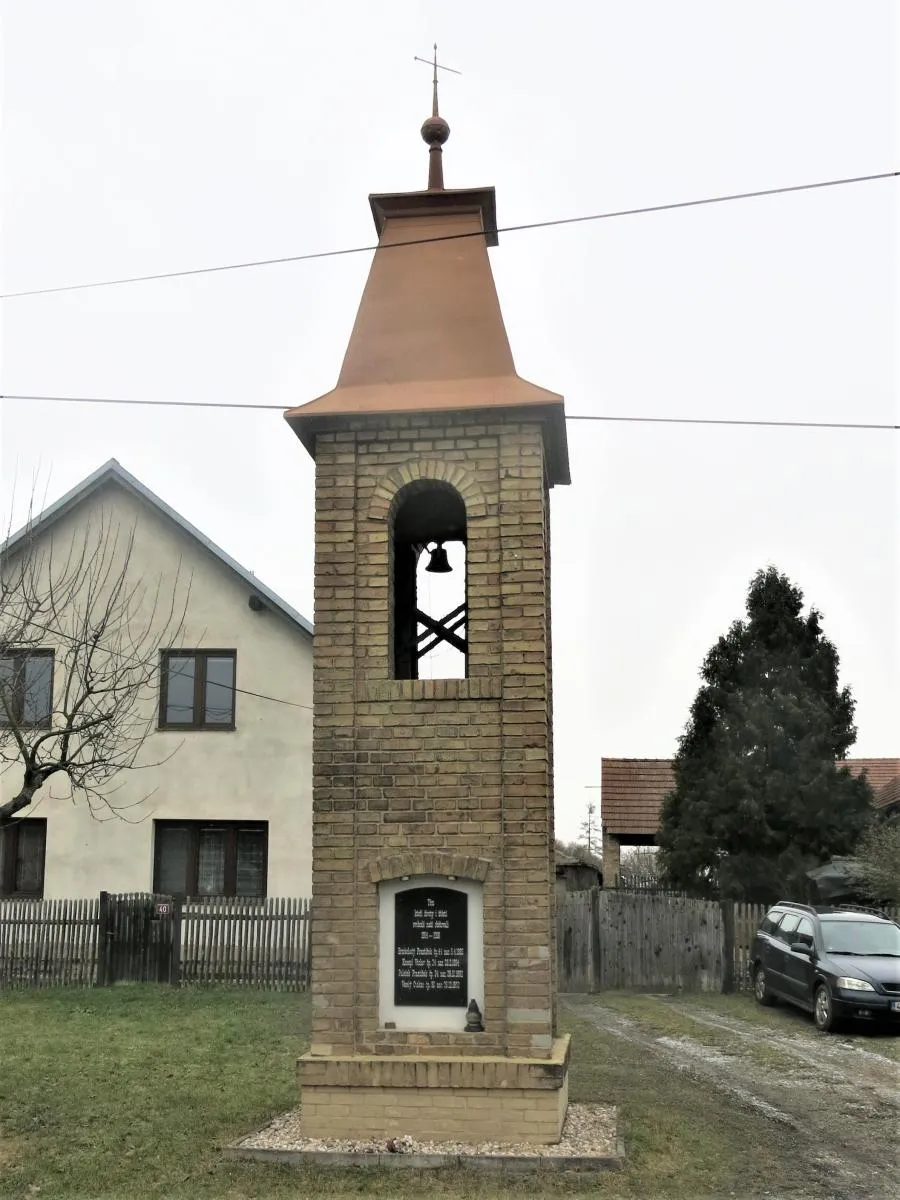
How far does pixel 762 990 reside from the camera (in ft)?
54.7

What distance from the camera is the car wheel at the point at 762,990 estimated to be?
16562mm

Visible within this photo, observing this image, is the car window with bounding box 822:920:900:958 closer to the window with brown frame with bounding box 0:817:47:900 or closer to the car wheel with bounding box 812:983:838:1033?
the car wheel with bounding box 812:983:838:1033

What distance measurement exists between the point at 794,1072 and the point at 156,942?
9.77m

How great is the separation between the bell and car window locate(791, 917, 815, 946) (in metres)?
8.43

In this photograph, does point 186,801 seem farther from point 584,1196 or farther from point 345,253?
point 584,1196

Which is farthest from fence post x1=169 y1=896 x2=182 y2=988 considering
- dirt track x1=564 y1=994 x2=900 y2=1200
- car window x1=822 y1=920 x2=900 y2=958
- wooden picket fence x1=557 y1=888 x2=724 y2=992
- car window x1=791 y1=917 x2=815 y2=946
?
car window x1=822 y1=920 x2=900 y2=958

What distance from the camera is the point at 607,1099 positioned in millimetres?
9141

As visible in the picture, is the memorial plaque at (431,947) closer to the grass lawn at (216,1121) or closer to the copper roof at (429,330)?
the grass lawn at (216,1121)

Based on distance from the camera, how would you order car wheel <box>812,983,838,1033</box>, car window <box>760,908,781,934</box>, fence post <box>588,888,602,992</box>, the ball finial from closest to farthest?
the ball finial, car wheel <box>812,983,838,1033</box>, car window <box>760,908,781,934</box>, fence post <box>588,888,602,992</box>

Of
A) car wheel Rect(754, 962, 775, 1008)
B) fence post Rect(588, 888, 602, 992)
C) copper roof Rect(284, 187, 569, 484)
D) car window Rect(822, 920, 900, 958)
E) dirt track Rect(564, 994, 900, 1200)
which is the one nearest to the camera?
dirt track Rect(564, 994, 900, 1200)

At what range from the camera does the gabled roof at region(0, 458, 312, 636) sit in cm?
1817

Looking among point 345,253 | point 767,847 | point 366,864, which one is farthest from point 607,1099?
point 767,847

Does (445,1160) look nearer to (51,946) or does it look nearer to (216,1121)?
(216,1121)

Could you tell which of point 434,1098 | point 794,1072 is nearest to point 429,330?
point 434,1098
